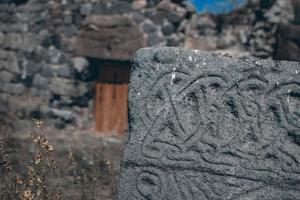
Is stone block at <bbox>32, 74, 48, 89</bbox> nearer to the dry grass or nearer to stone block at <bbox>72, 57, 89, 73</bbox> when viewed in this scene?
stone block at <bbox>72, 57, 89, 73</bbox>

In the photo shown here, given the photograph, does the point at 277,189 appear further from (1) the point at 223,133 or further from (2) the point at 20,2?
(2) the point at 20,2

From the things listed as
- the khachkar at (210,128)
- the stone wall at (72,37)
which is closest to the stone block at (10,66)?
the stone wall at (72,37)

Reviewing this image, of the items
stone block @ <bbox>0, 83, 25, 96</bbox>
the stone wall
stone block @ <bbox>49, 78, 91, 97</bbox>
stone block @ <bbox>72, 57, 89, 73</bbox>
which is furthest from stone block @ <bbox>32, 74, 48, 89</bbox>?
stone block @ <bbox>72, 57, 89, 73</bbox>

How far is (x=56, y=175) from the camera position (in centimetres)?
387

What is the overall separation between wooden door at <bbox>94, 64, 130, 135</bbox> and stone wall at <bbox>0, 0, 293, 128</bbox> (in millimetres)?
152

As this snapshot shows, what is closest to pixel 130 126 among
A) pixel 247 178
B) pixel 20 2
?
pixel 247 178

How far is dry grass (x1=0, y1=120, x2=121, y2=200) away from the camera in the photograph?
7.90ft

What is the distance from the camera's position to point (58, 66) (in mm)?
5949

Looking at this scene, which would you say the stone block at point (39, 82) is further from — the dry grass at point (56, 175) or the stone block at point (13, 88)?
the dry grass at point (56, 175)

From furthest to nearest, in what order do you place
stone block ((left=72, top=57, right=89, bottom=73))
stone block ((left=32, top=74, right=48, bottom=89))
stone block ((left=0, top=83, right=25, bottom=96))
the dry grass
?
stone block ((left=0, top=83, right=25, bottom=96)), stone block ((left=32, top=74, right=48, bottom=89)), stone block ((left=72, top=57, right=89, bottom=73)), the dry grass

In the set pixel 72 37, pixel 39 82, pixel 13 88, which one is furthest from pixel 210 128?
pixel 13 88

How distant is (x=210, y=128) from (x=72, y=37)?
4.27m

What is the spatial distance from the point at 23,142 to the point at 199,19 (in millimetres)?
3095

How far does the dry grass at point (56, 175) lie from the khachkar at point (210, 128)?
58cm
